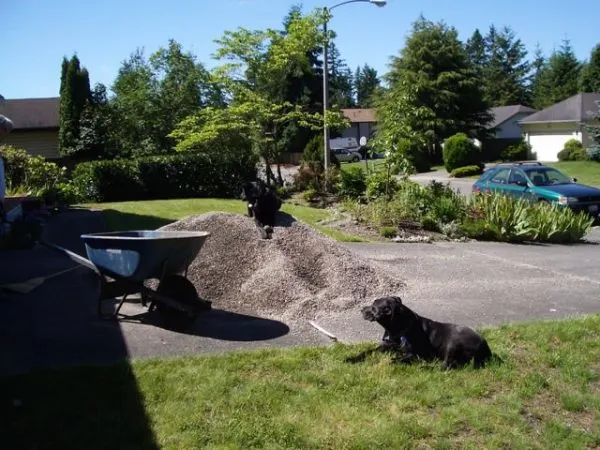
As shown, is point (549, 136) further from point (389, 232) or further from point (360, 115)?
point (360, 115)

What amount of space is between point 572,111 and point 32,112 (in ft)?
120

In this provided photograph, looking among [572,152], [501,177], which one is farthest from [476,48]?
[501,177]

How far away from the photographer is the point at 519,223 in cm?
1382

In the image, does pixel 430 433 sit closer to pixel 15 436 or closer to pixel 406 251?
pixel 15 436

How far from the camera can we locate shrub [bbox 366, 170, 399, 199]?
15.9 meters

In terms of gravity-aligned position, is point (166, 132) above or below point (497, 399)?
above

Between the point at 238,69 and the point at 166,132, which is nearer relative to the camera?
the point at 238,69

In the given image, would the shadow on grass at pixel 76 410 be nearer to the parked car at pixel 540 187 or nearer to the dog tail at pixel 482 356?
the dog tail at pixel 482 356

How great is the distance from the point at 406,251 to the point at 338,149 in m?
49.6

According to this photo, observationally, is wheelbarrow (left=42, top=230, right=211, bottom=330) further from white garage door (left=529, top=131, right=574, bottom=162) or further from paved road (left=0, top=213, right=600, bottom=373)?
white garage door (left=529, top=131, right=574, bottom=162)

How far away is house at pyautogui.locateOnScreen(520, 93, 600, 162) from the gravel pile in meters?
41.3

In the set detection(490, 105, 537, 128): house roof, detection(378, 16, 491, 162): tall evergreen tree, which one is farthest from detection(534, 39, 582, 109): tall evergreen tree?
detection(378, 16, 491, 162): tall evergreen tree

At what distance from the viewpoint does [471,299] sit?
7926 mm

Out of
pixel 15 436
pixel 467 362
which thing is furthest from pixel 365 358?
pixel 15 436
